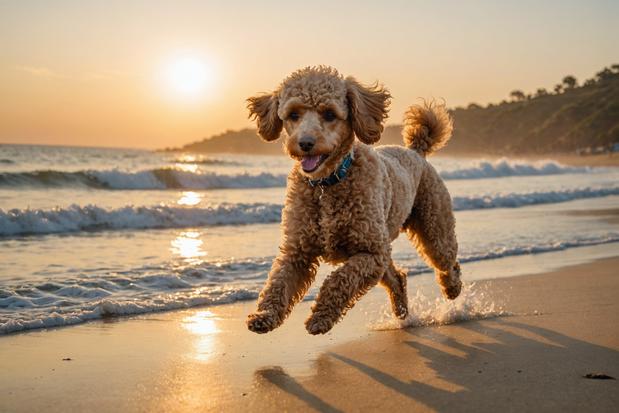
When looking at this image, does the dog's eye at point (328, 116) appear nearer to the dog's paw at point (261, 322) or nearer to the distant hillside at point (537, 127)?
the dog's paw at point (261, 322)

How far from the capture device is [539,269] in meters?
8.77

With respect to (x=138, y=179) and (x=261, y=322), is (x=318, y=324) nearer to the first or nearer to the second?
(x=261, y=322)

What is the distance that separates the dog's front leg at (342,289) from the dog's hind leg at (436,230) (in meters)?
1.80

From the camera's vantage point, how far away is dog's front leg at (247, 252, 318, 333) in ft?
14.0

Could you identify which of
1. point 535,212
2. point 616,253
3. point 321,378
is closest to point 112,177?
point 535,212

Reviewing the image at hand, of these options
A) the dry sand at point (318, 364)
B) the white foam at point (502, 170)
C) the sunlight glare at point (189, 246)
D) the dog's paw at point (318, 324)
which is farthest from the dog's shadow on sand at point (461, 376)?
the white foam at point (502, 170)

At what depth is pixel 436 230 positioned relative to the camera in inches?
259

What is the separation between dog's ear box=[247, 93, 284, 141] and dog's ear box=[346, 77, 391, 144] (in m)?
0.53

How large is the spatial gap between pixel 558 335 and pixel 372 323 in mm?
1497

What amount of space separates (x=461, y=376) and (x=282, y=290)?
1.22 meters

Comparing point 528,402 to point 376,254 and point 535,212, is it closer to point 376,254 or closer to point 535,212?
point 376,254

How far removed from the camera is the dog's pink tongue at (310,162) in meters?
4.59

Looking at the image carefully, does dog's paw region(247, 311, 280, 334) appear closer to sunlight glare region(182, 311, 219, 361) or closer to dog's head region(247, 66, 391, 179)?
sunlight glare region(182, 311, 219, 361)

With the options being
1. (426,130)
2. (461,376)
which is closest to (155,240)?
(426,130)
